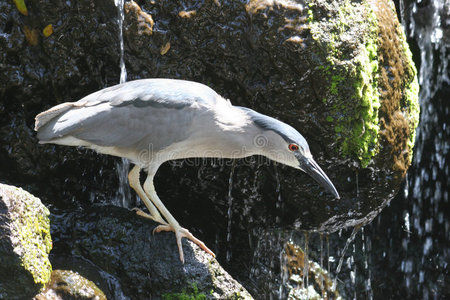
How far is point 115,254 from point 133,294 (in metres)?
0.30

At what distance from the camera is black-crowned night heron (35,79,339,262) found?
392 centimetres

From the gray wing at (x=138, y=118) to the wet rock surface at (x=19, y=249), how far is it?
825mm

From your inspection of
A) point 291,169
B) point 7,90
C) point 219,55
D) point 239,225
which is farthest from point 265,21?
point 7,90

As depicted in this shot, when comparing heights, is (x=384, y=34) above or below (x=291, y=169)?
above

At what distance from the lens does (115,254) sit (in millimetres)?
3801

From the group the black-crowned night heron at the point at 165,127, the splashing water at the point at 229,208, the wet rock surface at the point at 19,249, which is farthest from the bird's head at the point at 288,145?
the wet rock surface at the point at 19,249

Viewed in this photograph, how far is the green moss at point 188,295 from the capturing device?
11.7ft

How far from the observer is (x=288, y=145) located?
13.0ft

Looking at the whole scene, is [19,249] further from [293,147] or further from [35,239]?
[293,147]

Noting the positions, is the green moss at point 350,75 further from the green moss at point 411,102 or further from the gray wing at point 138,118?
the gray wing at point 138,118

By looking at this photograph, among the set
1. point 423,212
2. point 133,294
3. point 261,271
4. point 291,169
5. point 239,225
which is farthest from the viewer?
point 423,212

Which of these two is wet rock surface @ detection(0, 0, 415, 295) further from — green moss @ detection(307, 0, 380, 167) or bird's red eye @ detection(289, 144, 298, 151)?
bird's red eye @ detection(289, 144, 298, 151)

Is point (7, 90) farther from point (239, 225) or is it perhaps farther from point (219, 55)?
point (239, 225)

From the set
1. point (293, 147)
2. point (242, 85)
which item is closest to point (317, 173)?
point (293, 147)
